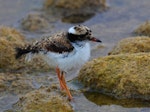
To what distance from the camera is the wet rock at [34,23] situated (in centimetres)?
1086

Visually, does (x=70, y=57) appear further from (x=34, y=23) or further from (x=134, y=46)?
(x=34, y=23)

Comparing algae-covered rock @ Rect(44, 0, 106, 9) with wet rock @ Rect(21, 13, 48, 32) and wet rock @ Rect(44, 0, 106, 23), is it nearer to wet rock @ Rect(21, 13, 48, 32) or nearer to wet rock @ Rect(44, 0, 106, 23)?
wet rock @ Rect(44, 0, 106, 23)

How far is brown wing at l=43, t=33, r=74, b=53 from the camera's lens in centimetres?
676

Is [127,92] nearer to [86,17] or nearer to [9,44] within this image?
[9,44]

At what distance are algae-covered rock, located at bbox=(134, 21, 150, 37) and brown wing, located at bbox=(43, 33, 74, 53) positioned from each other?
351 centimetres

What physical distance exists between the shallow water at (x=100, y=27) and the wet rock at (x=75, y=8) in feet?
0.76

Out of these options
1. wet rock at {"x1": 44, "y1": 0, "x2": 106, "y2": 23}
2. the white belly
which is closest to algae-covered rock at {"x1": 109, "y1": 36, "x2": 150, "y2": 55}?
the white belly

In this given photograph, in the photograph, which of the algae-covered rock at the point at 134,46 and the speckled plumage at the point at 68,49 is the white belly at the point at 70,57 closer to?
the speckled plumage at the point at 68,49

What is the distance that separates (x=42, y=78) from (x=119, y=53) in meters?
1.51

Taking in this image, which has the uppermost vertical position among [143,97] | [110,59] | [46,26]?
[46,26]

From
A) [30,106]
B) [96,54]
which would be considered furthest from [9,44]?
[30,106]

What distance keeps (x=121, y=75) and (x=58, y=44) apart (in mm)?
1277

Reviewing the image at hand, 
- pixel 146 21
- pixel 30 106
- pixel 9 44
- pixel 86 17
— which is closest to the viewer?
pixel 30 106

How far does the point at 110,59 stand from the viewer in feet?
25.5
